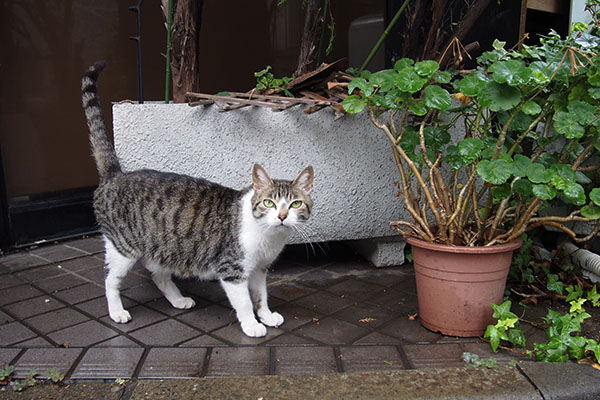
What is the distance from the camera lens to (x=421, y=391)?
2090mm

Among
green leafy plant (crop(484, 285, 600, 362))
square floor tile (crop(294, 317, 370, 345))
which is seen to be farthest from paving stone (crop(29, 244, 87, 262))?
green leafy plant (crop(484, 285, 600, 362))

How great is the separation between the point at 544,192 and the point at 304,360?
1.34 meters

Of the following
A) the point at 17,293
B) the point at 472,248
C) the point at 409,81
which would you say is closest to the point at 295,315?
the point at 472,248

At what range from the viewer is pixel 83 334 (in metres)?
2.65

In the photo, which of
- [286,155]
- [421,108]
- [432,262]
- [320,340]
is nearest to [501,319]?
[432,262]

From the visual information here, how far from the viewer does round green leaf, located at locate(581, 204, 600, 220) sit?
2.42m

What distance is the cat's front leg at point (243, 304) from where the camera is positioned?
264cm

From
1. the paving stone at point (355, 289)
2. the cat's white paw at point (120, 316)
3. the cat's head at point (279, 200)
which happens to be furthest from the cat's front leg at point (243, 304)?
the paving stone at point (355, 289)

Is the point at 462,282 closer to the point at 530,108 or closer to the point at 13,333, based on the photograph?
the point at 530,108

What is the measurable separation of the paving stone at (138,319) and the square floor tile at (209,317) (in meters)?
0.14

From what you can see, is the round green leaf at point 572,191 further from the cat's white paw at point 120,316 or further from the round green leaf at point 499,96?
the cat's white paw at point 120,316

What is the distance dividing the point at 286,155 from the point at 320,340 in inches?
49.6

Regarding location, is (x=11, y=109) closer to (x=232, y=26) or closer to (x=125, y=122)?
(x=125, y=122)

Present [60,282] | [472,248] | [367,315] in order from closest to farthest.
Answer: [472,248] < [367,315] < [60,282]
